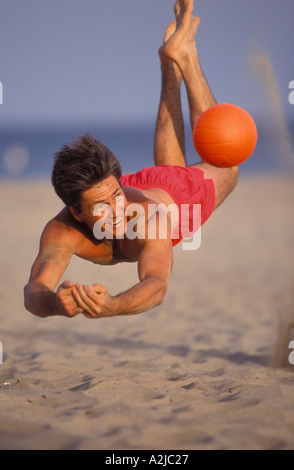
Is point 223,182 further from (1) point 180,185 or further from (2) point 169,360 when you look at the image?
(2) point 169,360

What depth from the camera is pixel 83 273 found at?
11031 mm

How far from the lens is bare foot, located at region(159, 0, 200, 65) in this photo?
5004 mm

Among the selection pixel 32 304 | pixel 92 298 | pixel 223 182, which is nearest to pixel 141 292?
pixel 92 298

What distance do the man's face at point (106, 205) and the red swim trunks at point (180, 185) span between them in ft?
2.69

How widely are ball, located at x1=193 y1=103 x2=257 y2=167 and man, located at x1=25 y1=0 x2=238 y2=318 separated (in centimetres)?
53

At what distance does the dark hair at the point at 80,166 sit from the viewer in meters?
3.76

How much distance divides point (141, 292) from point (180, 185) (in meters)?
1.71

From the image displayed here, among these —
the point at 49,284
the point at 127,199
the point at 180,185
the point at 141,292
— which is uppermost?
the point at 180,185

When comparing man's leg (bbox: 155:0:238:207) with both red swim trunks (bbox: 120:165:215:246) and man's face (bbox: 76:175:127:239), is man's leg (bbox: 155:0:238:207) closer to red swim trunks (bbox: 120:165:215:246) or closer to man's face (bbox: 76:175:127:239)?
red swim trunks (bbox: 120:165:215:246)

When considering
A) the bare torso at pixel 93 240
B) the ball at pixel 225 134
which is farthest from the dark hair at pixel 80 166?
the ball at pixel 225 134

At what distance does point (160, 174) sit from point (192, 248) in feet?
26.1

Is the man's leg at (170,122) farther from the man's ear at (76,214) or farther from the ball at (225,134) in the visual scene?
the man's ear at (76,214)

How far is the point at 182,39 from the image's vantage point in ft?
16.5

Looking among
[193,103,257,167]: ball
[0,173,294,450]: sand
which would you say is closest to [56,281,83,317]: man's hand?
[0,173,294,450]: sand
